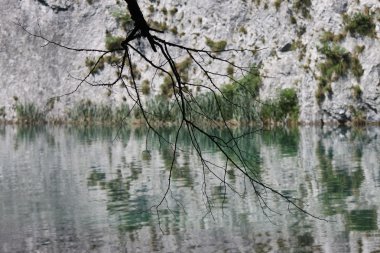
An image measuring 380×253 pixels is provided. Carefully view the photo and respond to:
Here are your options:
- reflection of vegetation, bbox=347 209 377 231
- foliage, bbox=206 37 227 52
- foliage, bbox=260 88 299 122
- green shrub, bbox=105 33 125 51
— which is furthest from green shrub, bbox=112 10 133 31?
reflection of vegetation, bbox=347 209 377 231

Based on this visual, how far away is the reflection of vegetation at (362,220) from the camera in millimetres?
15020

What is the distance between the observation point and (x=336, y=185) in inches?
853

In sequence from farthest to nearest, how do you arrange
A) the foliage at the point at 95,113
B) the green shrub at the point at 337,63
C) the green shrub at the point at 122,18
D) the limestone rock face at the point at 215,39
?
1. the green shrub at the point at 122,18
2. the foliage at the point at 95,113
3. the limestone rock face at the point at 215,39
4. the green shrub at the point at 337,63

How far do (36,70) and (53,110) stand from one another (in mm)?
5003

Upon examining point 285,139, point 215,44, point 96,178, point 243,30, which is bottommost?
point 96,178

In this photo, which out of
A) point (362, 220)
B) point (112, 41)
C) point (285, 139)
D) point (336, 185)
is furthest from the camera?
point (112, 41)

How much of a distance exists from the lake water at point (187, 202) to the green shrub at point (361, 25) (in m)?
16.8

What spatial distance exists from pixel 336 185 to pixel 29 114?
50.8 metres

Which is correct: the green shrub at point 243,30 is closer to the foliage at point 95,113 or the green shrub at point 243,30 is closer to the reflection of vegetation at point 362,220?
the foliage at point 95,113

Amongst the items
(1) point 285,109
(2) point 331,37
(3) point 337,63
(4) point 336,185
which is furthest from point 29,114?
(4) point 336,185

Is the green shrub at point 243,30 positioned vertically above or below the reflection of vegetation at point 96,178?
above

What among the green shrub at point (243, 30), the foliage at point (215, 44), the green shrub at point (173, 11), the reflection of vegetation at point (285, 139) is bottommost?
the reflection of vegetation at point (285, 139)

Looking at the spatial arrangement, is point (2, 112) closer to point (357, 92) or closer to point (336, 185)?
point (357, 92)

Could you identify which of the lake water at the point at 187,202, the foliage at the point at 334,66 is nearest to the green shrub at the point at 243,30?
the foliage at the point at 334,66
